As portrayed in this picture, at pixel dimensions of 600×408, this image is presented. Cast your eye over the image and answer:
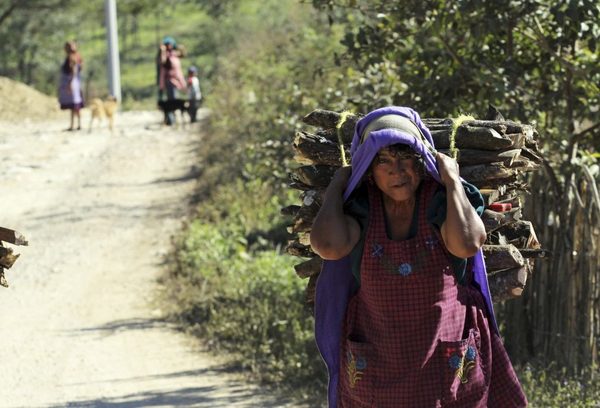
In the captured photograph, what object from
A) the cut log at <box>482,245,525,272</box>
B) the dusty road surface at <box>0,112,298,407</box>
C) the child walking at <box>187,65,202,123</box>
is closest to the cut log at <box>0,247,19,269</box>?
the cut log at <box>482,245,525,272</box>

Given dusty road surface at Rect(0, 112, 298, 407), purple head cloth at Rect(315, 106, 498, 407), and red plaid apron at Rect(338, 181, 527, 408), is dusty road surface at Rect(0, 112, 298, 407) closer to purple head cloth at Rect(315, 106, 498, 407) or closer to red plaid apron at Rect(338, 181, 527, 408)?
purple head cloth at Rect(315, 106, 498, 407)

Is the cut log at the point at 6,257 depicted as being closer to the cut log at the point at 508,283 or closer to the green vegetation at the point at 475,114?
the cut log at the point at 508,283

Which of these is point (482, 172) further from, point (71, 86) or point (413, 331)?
point (71, 86)

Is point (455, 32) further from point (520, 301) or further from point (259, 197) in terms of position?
point (259, 197)

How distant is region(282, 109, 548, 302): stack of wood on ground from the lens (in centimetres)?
379

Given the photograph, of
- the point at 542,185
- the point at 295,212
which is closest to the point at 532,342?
the point at 542,185

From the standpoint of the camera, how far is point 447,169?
330cm

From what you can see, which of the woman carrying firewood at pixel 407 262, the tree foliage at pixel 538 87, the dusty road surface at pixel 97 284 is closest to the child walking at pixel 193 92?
the dusty road surface at pixel 97 284

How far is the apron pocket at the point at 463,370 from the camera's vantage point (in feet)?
11.0

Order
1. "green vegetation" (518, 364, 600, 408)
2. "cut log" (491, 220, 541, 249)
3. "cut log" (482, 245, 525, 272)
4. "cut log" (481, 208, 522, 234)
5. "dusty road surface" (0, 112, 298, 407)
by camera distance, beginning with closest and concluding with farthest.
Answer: "cut log" (481, 208, 522, 234)
"cut log" (482, 245, 525, 272)
"cut log" (491, 220, 541, 249)
"green vegetation" (518, 364, 600, 408)
"dusty road surface" (0, 112, 298, 407)

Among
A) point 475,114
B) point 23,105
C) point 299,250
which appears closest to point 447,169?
point 299,250

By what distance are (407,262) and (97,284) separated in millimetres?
6219

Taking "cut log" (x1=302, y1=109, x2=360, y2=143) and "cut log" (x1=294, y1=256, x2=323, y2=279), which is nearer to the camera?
"cut log" (x1=302, y1=109, x2=360, y2=143)

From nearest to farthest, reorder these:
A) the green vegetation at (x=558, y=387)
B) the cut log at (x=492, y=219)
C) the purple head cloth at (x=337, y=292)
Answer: the purple head cloth at (x=337, y=292), the cut log at (x=492, y=219), the green vegetation at (x=558, y=387)
